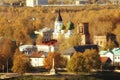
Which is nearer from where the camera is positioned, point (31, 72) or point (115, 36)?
point (31, 72)

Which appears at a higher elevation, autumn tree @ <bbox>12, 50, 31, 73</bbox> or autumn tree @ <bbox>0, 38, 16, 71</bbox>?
autumn tree @ <bbox>0, 38, 16, 71</bbox>

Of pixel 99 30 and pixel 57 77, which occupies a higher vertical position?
pixel 99 30

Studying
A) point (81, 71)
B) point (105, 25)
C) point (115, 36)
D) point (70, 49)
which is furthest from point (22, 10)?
point (81, 71)

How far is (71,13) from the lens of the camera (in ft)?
251

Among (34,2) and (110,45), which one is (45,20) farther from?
(110,45)

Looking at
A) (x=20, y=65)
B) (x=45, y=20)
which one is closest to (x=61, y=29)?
(x=20, y=65)

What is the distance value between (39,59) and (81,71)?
16.9 ft

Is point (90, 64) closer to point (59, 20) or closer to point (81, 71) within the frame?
point (81, 71)

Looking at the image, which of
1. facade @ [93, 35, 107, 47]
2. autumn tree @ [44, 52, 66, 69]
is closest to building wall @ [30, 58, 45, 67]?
autumn tree @ [44, 52, 66, 69]

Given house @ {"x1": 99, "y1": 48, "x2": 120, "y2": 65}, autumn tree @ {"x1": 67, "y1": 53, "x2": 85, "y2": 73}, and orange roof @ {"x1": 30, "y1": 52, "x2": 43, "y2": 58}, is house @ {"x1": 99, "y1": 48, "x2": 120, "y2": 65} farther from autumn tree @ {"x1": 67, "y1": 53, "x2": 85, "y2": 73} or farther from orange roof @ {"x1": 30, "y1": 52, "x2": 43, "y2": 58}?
autumn tree @ {"x1": 67, "y1": 53, "x2": 85, "y2": 73}

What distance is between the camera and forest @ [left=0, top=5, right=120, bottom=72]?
45.0 meters

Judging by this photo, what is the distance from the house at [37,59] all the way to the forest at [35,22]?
4.24 ft

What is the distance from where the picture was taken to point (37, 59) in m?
42.6

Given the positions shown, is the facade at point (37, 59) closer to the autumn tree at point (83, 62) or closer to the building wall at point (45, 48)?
the building wall at point (45, 48)
